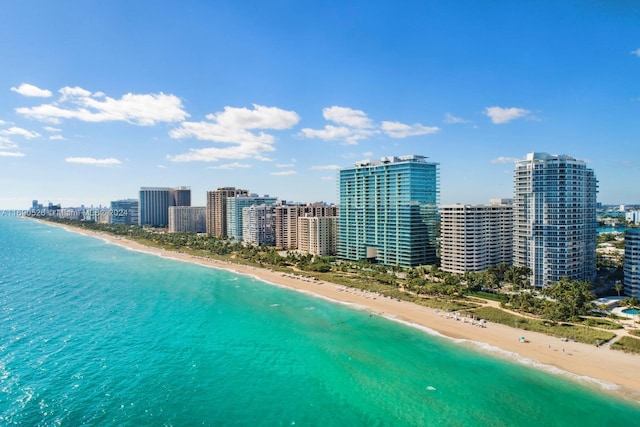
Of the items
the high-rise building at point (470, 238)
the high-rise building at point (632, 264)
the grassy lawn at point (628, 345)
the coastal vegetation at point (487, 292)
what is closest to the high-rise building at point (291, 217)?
the coastal vegetation at point (487, 292)

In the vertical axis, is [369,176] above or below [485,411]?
above

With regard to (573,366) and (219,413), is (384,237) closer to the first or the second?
(573,366)

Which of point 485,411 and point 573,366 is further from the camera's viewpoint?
Result: point 573,366

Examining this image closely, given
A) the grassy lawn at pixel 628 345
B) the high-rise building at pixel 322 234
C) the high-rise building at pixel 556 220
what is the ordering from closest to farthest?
the grassy lawn at pixel 628 345, the high-rise building at pixel 556 220, the high-rise building at pixel 322 234

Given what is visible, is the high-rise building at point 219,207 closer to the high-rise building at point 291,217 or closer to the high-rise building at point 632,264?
the high-rise building at point 291,217

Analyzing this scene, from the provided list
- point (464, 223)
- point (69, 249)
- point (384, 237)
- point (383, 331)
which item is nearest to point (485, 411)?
point (383, 331)

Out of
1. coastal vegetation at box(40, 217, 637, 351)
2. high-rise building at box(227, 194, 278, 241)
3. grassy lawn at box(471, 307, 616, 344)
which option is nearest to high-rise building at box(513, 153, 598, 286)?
coastal vegetation at box(40, 217, 637, 351)

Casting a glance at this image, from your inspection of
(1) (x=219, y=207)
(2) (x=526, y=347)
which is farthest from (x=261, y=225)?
(2) (x=526, y=347)
